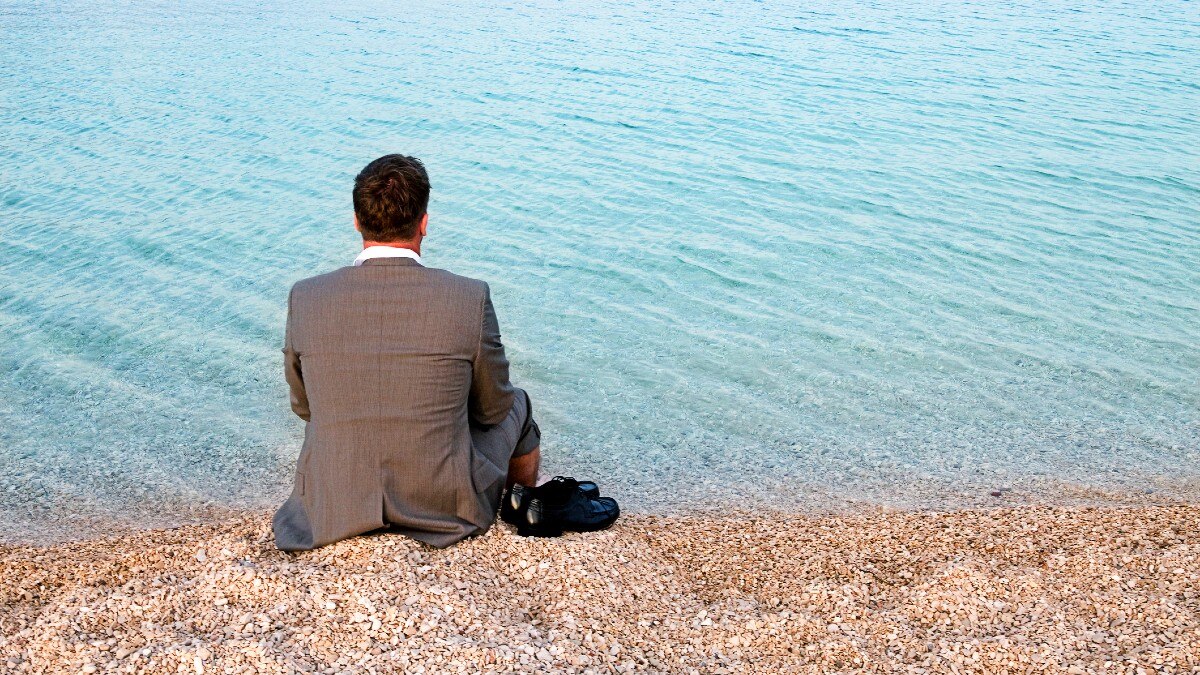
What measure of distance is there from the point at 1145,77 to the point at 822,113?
22.6 feet

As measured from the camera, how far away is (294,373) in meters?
3.95

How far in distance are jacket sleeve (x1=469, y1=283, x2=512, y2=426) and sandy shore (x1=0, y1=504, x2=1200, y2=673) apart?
51 centimetres

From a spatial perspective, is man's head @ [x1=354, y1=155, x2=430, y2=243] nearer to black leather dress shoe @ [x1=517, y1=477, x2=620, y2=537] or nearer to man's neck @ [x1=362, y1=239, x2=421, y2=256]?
man's neck @ [x1=362, y1=239, x2=421, y2=256]

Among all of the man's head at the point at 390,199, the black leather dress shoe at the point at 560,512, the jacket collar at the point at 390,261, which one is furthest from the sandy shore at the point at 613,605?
the man's head at the point at 390,199

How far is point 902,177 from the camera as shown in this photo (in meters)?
12.7

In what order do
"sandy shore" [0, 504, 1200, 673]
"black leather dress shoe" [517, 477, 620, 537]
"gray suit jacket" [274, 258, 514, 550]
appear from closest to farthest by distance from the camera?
"sandy shore" [0, 504, 1200, 673] < "gray suit jacket" [274, 258, 514, 550] < "black leather dress shoe" [517, 477, 620, 537]

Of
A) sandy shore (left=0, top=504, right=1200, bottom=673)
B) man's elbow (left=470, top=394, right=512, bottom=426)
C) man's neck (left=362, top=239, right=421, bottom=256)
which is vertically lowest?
sandy shore (left=0, top=504, right=1200, bottom=673)

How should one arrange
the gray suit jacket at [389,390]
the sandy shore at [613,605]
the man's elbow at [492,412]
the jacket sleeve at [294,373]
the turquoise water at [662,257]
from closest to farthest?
the sandy shore at [613,605] → the gray suit jacket at [389,390] → the jacket sleeve at [294,373] → the man's elbow at [492,412] → the turquoise water at [662,257]

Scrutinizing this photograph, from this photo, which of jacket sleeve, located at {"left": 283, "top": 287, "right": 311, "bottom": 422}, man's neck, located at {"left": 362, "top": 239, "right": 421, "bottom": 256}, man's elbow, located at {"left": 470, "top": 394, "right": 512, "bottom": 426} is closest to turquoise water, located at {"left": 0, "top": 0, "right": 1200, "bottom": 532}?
man's elbow, located at {"left": 470, "top": 394, "right": 512, "bottom": 426}

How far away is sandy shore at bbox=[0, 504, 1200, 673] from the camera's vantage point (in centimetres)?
349

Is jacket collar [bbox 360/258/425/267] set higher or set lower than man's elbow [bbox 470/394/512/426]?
higher

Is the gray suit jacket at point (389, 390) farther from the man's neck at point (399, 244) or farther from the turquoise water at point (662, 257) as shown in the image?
the turquoise water at point (662, 257)

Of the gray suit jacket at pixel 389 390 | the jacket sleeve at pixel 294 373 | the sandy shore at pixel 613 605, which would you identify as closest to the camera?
the sandy shore at pixel 613 605

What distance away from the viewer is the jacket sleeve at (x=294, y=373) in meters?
3.86
